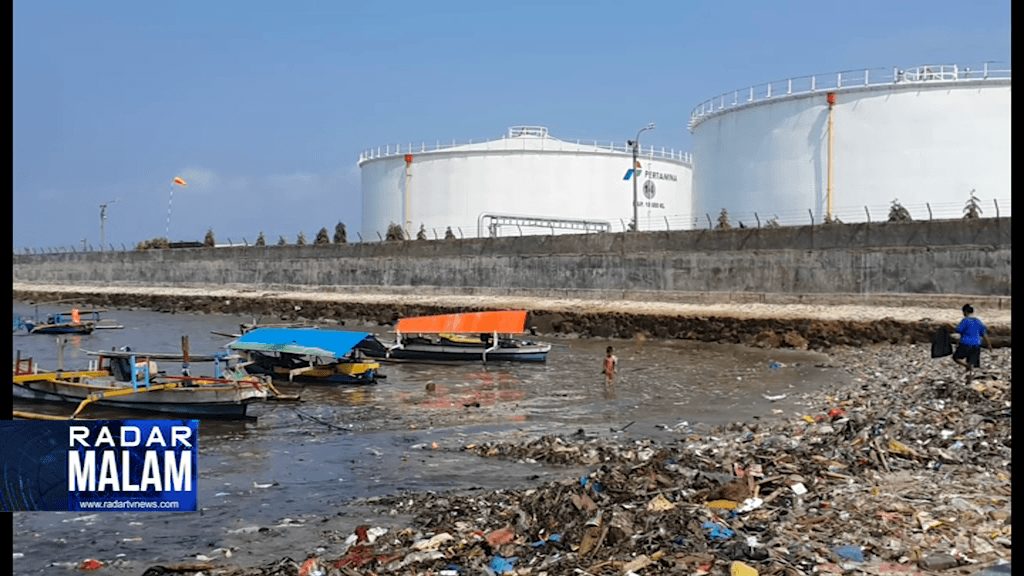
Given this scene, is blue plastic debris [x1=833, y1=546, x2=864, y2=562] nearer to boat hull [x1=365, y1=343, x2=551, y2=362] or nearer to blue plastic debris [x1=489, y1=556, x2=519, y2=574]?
blue plastic debris [x1=489, y1=556, x2=519, y2=574]

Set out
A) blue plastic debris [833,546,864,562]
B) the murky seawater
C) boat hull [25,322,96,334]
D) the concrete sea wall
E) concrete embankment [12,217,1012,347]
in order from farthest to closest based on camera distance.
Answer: boat hull [25,322,96,334]
the concrete sea wall
concrete embankment [12,217,1012,347]
the murky seawater
blue plastic debris [833,546,864,562]

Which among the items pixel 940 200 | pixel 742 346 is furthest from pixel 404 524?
pixel 940 200

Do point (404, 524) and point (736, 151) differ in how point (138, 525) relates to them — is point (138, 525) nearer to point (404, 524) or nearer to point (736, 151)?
point (404, 524)

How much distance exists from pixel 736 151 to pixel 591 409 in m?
28.0

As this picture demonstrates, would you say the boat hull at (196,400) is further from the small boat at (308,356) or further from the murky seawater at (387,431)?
the small boat at (308,356)

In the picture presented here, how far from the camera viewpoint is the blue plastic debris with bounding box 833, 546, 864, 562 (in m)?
7.60

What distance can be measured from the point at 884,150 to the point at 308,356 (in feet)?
88.0

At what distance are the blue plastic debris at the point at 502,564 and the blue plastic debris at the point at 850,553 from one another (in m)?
2.74

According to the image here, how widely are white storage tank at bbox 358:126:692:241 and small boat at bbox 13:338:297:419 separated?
3800 centimetres

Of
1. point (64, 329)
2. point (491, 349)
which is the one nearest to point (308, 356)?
point (491, 349)

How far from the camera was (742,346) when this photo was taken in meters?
32.7

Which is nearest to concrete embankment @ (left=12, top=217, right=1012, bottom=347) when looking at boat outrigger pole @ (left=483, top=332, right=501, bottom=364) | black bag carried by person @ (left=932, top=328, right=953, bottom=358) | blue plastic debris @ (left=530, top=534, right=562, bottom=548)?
boat outrigger pole @ (left=483, top=332, right=501, bottom=364)

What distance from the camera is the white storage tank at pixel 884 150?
3766cm

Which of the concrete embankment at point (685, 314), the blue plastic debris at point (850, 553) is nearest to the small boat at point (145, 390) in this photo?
the blue plastic debris at point (850, 553)
